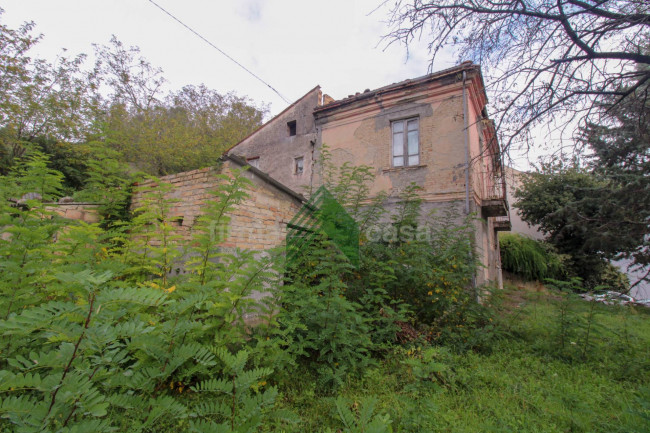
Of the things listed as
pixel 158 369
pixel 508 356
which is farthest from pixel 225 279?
pixel 508 356

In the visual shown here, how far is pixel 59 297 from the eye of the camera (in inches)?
94.3

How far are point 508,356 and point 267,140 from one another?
10.8m

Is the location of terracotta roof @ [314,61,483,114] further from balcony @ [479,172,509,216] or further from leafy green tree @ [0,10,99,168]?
leafy green tree @ [0,10,99,168]

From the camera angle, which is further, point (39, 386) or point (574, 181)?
point (574, 181)

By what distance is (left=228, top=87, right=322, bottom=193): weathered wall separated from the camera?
34.0 ft

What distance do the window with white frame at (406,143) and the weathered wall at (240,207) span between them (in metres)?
4.92

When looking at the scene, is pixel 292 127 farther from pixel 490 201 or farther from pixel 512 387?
pixel 512 387

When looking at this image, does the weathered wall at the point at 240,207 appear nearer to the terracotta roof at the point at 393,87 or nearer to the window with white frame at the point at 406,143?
the window with white frame at the point at 406,143

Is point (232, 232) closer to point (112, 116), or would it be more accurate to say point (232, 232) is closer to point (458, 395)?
point (458, 395)

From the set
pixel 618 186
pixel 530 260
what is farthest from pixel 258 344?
pixel 530 260

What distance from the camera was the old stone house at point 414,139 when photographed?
7.44m

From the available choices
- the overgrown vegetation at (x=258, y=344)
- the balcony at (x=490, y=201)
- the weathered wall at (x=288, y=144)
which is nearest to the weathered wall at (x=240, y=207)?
the overgrown vegetation at (x=258, y=344)

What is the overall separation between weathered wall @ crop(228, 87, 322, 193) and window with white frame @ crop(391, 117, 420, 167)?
322 cm

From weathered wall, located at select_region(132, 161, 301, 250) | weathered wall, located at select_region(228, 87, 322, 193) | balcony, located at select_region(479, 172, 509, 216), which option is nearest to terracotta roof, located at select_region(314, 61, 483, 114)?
weathered wall, located at select_region(228, 87, 322, 193)
